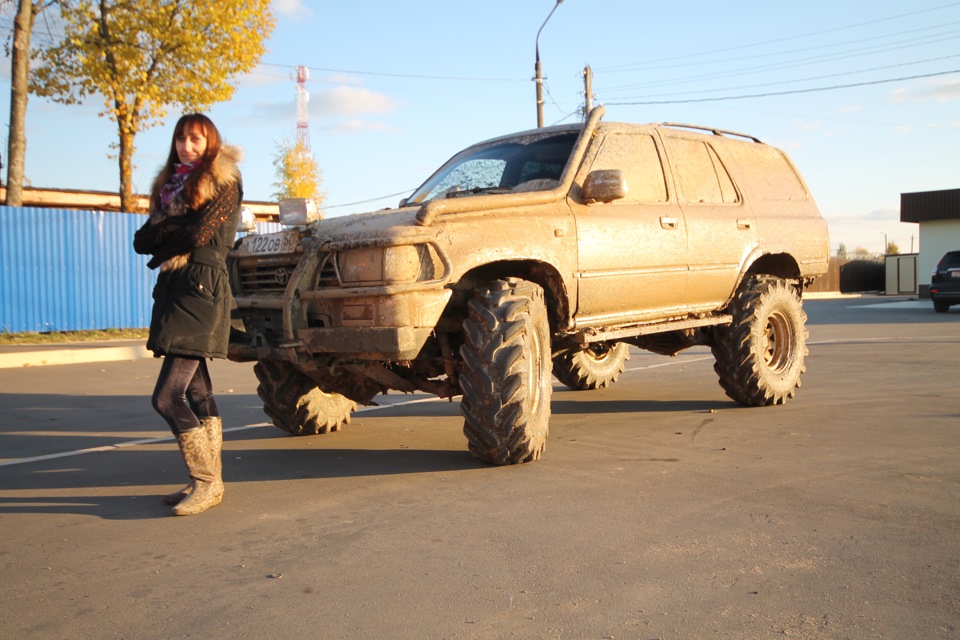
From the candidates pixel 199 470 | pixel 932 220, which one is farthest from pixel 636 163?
pixel 932 220

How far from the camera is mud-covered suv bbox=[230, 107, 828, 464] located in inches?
207

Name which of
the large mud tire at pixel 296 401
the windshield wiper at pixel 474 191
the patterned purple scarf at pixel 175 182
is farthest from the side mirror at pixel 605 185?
the patterned purple scarf at pixel 175 182

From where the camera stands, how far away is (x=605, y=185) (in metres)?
5.95

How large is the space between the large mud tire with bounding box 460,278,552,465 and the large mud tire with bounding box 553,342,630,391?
339 centimetres

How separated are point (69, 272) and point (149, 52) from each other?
18.7ft

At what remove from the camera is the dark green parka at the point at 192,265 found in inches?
181

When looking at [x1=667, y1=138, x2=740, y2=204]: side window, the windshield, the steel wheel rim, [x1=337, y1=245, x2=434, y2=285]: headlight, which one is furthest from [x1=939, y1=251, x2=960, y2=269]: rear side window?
[x1=337, y1=245, x2=434, y2=285]: headlight

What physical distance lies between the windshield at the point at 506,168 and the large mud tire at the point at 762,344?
219 centimetres

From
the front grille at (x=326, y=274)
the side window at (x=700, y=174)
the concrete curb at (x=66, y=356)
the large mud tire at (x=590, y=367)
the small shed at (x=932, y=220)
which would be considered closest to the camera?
the front grille at (x=326, y=274)

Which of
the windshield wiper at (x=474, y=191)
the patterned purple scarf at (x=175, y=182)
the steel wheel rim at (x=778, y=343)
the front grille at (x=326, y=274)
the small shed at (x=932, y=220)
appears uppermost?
the small shed at (x=932, y=220)

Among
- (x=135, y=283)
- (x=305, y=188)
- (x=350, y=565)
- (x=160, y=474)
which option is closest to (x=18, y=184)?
(x=135, y=283)

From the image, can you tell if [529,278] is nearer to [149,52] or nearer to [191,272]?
[191,272]

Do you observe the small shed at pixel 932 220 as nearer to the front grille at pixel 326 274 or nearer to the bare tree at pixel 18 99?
the bare tree at pixel 18 99

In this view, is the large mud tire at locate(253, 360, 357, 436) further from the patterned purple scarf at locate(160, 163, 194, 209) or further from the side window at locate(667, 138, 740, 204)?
the side window at locate(667, 138, 740, 204)
